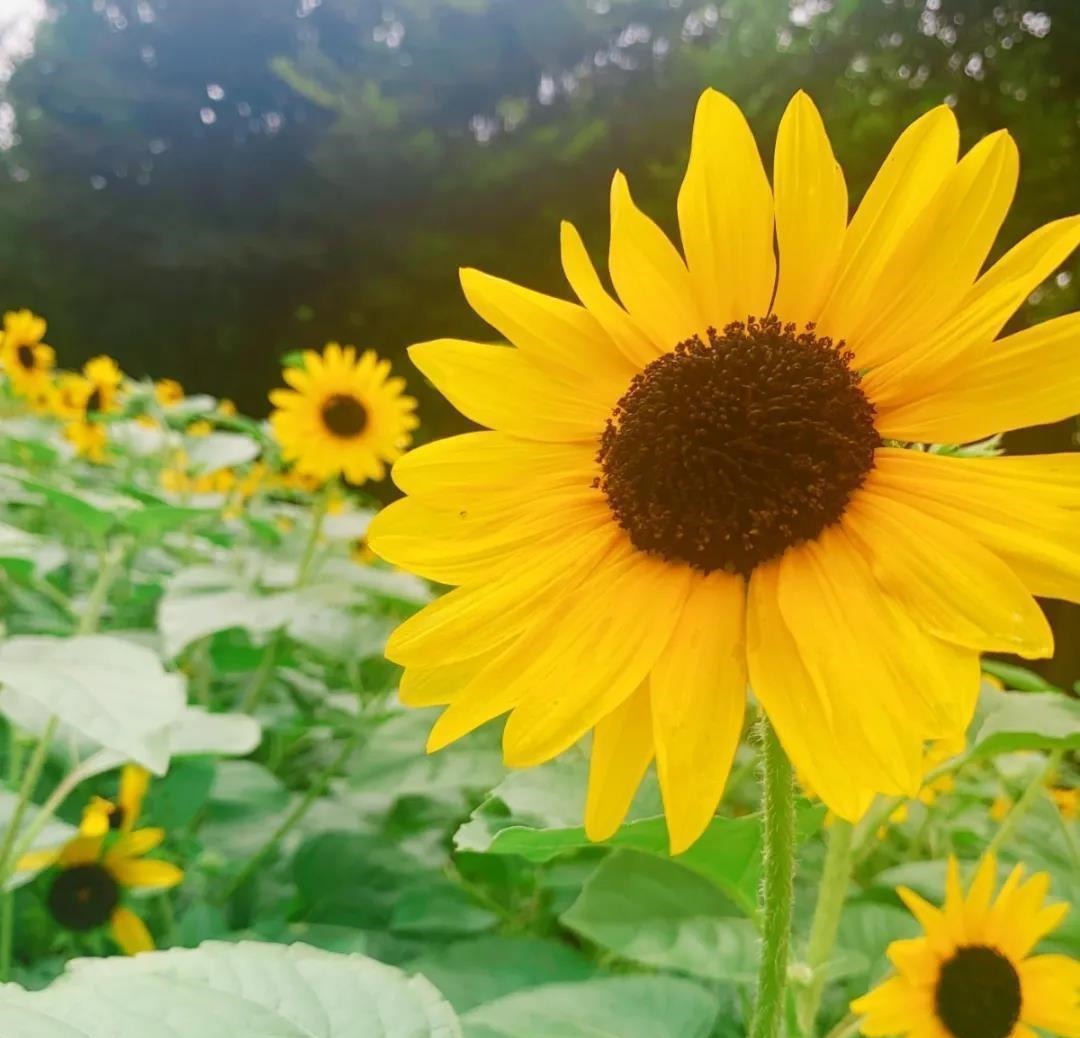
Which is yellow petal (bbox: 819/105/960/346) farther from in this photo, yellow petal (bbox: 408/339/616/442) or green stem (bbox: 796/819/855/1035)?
green stem (bbox: 796/819/855/1035)

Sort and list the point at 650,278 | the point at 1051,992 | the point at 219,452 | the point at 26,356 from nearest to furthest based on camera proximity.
A: the point at 650,278
the point at 1051,992
the point at 219,452
the point at 26,356

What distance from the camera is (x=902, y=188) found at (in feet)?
1.64

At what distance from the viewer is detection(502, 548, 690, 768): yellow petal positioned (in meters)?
0.47

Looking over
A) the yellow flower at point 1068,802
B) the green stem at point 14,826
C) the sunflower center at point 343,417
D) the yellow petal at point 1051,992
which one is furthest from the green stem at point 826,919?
the sunflower center at point 343,417

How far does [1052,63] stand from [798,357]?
16.3ft

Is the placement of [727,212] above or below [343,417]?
below

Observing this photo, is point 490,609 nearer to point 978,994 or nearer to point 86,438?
point 978,994

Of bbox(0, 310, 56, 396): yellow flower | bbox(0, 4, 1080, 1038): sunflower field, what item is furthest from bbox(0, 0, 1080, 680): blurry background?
bbox(0, 4, 1080, 1038): sunflower field

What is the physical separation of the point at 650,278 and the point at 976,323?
16cm

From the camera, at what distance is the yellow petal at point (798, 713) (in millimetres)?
410

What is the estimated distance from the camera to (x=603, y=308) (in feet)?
1.86

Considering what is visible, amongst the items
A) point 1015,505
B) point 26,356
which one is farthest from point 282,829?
point 26,356

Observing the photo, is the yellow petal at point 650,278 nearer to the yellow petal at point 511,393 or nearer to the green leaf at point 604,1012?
the yellow petal at point 511,393

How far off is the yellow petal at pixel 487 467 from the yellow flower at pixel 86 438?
7.06ft
